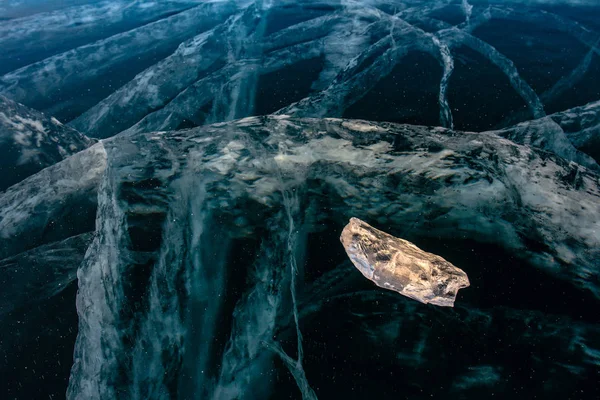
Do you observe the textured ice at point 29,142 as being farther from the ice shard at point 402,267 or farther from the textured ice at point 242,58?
the ice shard at point 402,267

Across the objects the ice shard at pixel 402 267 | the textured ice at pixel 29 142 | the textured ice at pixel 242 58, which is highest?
the textured ice at pixel 242 58

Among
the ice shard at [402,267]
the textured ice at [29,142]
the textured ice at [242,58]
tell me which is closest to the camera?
the ice shard at [402,267]

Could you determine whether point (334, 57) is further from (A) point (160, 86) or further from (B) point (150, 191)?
(B) point (150, 191)

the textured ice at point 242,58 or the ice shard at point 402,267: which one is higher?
the textured ice at point 242,58

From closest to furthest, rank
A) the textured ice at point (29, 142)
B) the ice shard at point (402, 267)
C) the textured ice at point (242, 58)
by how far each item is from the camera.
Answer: the ice shard at point (402, 267) < the textured ice at point (29, 142) < the textured ice at point (242, 58)

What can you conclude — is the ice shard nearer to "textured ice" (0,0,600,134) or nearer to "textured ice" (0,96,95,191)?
"textured ice" (0,0,600,134)

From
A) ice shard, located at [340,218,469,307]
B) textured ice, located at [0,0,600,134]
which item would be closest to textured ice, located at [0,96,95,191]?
textured ice, located at [0,0,600,134]

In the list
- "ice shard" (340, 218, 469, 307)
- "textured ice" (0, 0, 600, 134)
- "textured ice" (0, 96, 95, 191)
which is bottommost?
"ice shard" (340, 218, 469, 307)

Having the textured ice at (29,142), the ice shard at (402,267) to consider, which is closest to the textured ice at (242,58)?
the textured ice at (29,142)

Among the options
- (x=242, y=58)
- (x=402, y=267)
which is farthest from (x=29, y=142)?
(x=402, y=267)
